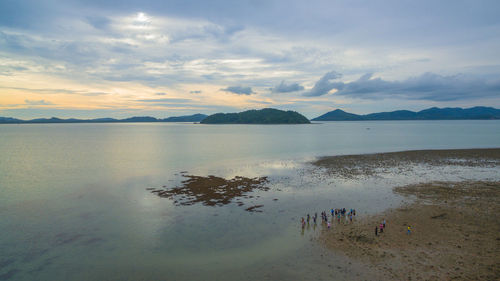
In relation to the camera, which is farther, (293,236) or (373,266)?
(293,236)

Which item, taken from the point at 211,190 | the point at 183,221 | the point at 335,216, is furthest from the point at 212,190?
the point at 335,216

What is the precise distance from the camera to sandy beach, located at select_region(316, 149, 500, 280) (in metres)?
21.7

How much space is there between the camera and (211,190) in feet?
154

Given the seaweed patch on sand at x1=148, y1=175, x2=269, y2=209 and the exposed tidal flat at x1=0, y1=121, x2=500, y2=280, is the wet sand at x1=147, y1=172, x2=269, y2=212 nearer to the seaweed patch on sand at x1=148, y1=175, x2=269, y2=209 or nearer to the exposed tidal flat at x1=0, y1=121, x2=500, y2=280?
the seaweed patch on sand at x1=148, y1=175, x2=269, y2=209

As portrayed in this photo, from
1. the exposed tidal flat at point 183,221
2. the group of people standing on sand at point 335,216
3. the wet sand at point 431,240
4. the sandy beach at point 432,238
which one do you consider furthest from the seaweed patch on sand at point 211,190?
the sandy beach at point 432,238

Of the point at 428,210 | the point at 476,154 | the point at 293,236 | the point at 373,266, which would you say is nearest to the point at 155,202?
the point at 293,236

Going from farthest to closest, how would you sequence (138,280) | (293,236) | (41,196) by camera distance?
(41,196)
(293,236)
(138,280)

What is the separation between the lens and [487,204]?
36.7 m

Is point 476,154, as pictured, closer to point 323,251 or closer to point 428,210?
point 428,210

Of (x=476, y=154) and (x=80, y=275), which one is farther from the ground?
(x=476, y=154)

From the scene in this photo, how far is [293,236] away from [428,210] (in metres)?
20.3

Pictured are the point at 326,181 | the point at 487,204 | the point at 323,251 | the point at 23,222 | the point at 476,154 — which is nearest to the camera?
the point at 323,251

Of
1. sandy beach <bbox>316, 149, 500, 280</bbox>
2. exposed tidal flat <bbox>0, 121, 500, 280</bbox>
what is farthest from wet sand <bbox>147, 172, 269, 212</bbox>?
sandy beach <bbox>316, 149, 500, 280</bbox>

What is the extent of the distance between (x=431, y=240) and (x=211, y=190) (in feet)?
107
